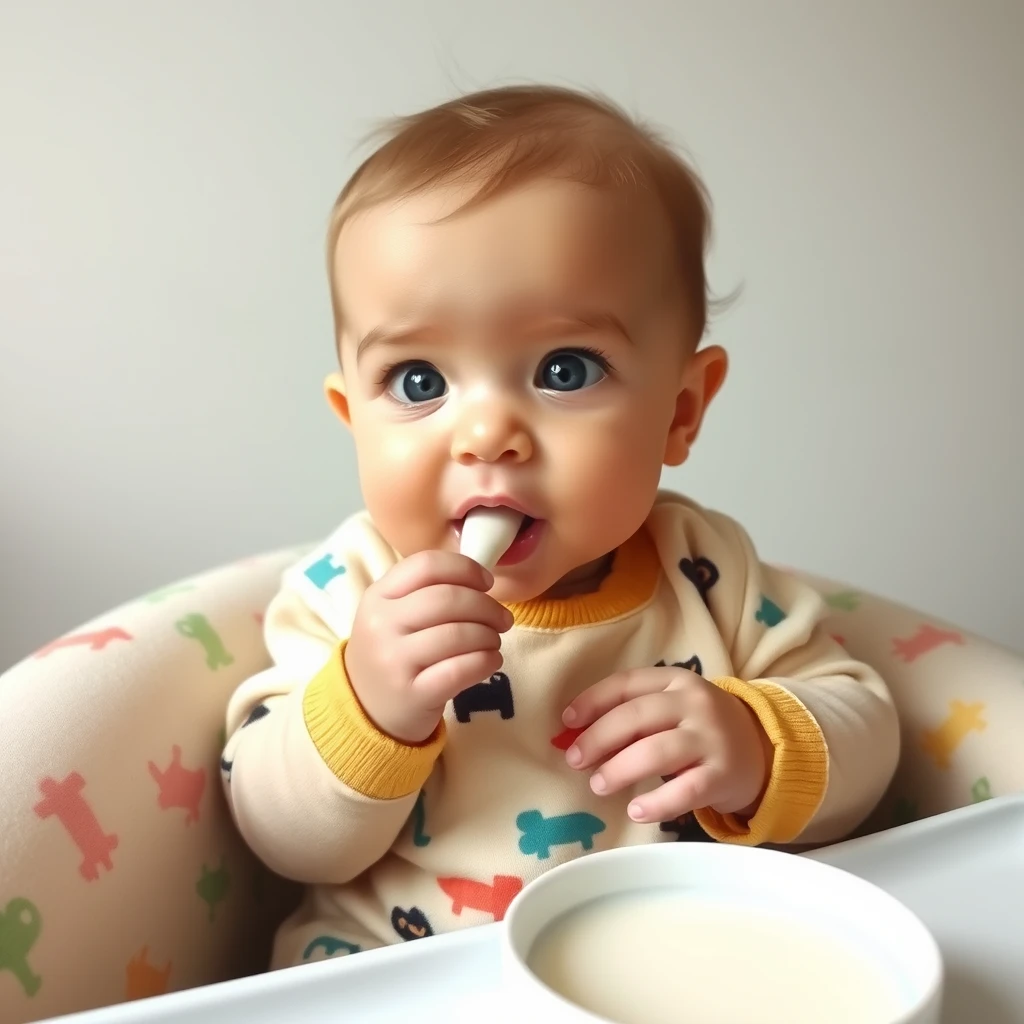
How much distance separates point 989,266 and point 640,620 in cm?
80

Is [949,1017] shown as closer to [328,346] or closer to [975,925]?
[975,925]

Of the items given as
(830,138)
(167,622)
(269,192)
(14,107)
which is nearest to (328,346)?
(269,192)

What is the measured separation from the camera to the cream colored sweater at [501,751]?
0.61 metres

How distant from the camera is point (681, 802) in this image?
58cm

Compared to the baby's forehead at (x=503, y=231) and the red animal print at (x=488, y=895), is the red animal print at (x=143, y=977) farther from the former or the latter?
the baby's forehead at (x=503, y=231)

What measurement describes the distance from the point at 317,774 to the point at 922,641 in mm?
476

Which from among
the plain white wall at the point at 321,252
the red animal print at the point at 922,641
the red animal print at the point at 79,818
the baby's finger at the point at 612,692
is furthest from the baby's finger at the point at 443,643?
the plain white wall at the point at 321,252

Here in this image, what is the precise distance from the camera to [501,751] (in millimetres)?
665

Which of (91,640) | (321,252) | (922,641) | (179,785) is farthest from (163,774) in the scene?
(321,252)

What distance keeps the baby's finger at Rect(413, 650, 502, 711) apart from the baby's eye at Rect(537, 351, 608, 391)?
0.54 feet

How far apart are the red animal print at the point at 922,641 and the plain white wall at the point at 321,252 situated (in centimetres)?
50

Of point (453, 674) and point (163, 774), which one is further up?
point (453, 674)

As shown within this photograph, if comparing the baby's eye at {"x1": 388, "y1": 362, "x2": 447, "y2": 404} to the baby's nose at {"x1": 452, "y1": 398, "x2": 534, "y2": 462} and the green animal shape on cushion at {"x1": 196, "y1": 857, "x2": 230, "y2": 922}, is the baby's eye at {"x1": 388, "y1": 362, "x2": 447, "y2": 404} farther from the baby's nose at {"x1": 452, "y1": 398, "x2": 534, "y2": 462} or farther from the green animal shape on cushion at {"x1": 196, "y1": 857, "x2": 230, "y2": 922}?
the green animal shape on cushion at {"x1": 196, "y1": 857, "x2": 230, "y2": 922}

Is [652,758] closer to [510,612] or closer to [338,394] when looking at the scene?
[510,612]
